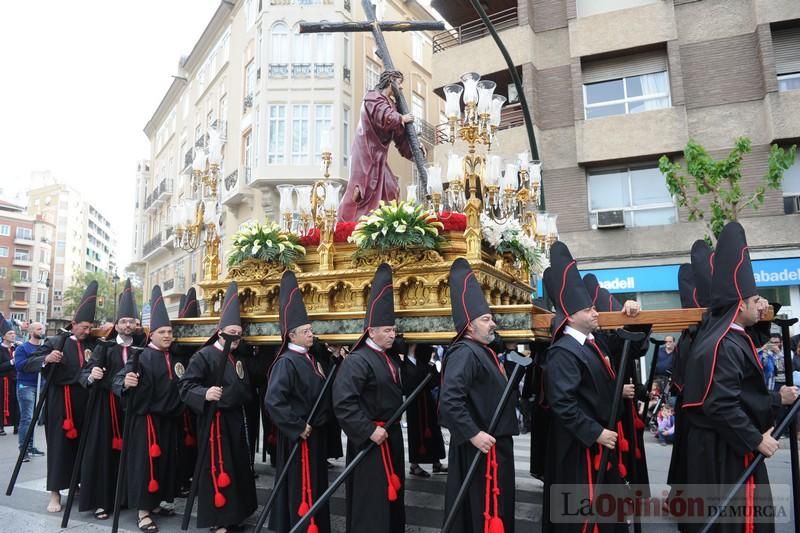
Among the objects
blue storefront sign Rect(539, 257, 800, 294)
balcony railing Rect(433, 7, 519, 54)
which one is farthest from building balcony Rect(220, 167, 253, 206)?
blue storefront sign Rect(539, 257, 800, 294)

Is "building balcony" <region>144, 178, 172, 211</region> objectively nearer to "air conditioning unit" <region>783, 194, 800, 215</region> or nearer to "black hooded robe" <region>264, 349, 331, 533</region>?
"air conditioning unit" <region>783, 194, 800, 215</region>

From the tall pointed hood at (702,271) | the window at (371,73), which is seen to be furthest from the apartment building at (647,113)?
the tall pointed hood at (702,271)

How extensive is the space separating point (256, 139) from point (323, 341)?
1877cm

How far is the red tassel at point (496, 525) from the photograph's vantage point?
13.3 feet

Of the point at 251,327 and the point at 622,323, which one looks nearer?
the point at 622,323

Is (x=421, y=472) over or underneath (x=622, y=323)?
underneath

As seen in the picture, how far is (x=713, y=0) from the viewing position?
15766 mm

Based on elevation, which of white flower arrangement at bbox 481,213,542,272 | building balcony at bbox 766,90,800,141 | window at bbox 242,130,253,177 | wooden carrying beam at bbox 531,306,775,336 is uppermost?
window at bbox 242,130,253,177

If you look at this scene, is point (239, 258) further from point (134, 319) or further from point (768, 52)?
point (768, 52)

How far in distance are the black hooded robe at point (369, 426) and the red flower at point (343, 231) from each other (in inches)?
70.5

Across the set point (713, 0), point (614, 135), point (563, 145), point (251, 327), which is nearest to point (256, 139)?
point (563, 145)

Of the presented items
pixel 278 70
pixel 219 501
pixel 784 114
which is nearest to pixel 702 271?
pixel 219 501

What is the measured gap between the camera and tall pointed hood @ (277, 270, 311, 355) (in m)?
5.19

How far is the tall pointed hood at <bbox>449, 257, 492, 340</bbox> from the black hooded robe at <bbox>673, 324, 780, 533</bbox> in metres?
1.69
